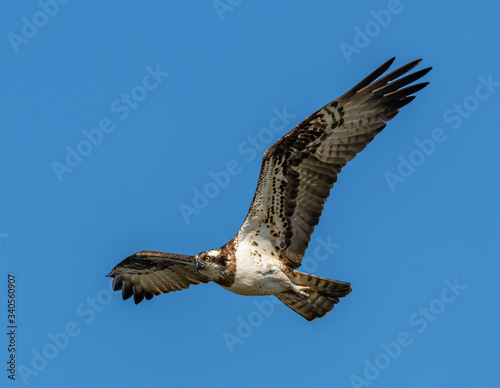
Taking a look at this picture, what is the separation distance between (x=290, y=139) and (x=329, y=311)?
313 centimetres

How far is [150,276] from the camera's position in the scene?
51.5 feet

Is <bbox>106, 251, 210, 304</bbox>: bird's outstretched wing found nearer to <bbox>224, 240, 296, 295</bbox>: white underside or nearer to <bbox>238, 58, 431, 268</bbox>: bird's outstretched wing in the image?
<bbox>224, 240, 296, 295</bbox>: white underside

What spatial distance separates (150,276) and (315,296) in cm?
350

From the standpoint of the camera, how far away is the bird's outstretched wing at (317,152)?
12844mm

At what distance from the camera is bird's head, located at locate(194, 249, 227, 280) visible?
516 inches

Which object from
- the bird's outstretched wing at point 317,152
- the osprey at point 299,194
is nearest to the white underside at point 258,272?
the osprey at point 299,194

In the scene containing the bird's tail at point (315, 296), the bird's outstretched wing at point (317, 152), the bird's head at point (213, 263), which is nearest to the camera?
the bird's outstretched wing at point (317, 152)

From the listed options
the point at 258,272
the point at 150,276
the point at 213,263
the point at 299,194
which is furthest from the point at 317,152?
the point at 150,276

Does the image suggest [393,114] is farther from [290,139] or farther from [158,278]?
[158,278]

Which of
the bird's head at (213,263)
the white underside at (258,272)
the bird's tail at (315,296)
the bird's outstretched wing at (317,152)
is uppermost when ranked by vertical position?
the bird's outstretched wing at (317,152)

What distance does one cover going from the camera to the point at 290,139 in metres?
12.9

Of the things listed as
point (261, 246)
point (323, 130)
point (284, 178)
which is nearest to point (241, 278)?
point (261, 246)

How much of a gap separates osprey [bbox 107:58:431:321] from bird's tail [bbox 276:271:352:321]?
0.06 ft

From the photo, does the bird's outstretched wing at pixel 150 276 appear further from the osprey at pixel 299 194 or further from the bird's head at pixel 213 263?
the osprey at pixel 299 194
